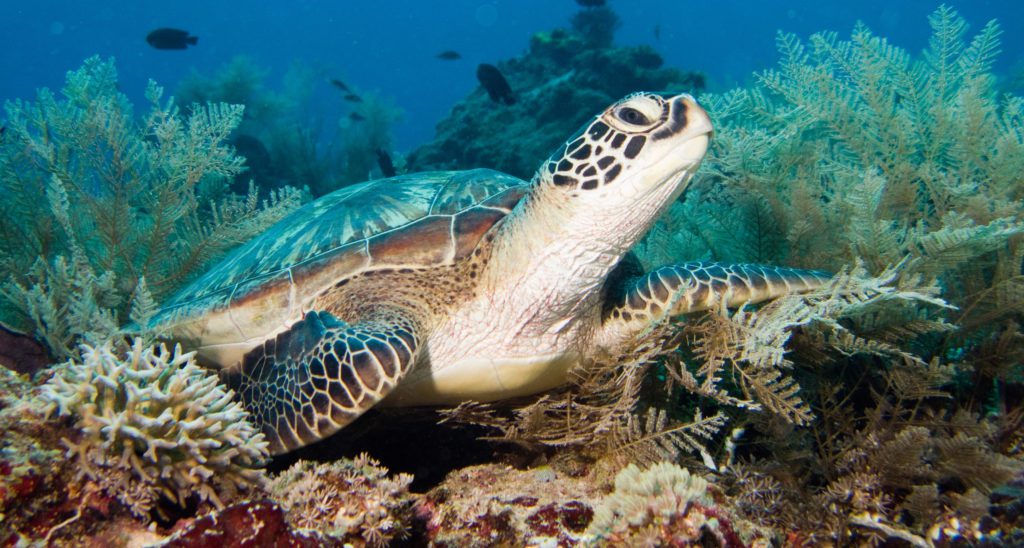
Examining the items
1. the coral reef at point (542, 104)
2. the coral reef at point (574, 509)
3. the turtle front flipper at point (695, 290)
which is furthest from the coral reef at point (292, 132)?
the coral reef at point (574, 509)

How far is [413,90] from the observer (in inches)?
3964

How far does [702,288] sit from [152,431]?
77.9 inches

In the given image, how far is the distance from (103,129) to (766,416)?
4.05m

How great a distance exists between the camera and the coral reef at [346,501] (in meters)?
1.26

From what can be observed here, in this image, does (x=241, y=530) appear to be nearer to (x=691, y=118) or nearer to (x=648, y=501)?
(x=648, y=501)

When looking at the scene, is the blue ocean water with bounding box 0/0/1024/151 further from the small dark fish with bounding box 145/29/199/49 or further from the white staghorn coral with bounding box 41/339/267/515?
the white staghorn coral with bounding box 41/339/267/515

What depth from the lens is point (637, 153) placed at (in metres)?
1.78

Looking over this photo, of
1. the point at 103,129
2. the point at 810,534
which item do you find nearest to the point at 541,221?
the point at 810,534

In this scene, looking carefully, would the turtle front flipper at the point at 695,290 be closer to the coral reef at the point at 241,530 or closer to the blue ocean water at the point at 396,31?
the coral reef at the point at 241,530

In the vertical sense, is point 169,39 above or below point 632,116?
above

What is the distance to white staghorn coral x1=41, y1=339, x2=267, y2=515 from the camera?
3.86 feet

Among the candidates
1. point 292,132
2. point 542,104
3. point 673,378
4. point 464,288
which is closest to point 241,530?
point 464,288

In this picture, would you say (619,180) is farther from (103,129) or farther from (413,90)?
(413,90)

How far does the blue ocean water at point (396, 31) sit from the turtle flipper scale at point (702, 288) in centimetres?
6704
